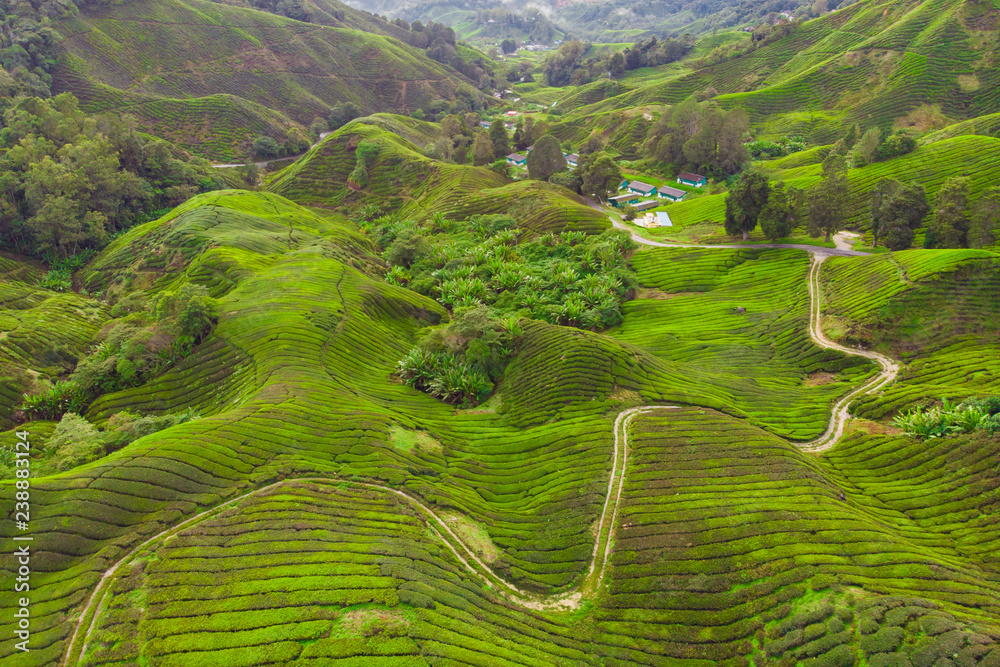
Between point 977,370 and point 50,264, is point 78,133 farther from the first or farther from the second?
point 977,370

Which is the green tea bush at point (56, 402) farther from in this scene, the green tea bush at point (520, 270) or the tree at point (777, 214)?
the tree at point (777, 214)

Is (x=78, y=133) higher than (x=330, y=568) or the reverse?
higher

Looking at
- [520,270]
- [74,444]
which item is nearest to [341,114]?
[520,270]

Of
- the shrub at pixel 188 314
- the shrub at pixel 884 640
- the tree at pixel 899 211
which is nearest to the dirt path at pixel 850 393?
the tree at pixel 899 211

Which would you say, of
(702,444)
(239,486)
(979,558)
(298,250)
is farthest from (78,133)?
(979,558)

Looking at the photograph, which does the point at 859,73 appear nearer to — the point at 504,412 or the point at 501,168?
the point at 501,168

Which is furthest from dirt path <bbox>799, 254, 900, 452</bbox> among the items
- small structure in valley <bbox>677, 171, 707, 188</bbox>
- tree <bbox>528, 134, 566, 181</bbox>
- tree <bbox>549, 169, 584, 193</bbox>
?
tree <bbox>528, 134, 566, 181</bbox>
